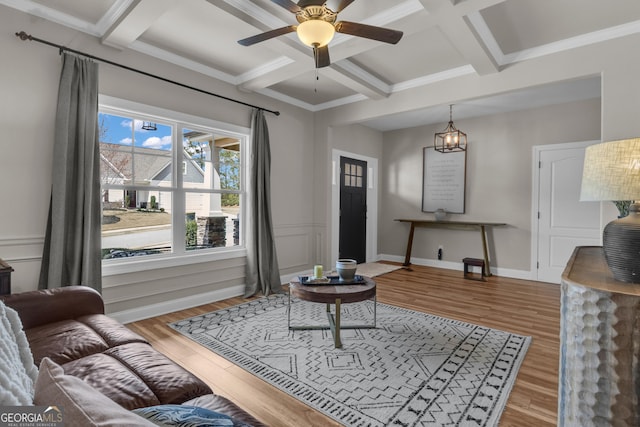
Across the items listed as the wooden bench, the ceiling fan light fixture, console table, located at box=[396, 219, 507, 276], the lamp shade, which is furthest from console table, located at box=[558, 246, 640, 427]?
console table, located at box=[396, 219, 507, 276]

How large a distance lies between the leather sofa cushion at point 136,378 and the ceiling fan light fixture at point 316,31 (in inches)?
78.5

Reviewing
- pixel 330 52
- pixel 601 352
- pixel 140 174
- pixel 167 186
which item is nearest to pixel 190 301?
pixel 167 186

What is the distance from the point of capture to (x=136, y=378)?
1345 mm

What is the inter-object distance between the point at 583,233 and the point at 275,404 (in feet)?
16.1

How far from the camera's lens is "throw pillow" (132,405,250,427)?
735 mm

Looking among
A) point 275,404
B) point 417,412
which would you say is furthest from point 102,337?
point 417,412

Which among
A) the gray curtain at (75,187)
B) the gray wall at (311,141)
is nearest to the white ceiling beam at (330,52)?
the gray wall at (311,141)

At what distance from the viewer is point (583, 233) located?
462cm

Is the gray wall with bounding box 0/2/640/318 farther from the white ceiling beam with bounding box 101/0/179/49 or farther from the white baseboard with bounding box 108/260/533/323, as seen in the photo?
the white ceiling beam with bounding box 101/0/179/49

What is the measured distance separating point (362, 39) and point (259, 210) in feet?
7.51

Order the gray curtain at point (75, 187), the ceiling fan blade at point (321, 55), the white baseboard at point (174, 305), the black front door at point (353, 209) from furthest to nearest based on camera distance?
the black front door at point (353, 209), the white baseboard at point (174, 305), the gray curtain at point (75, 187), the ceiling fan blade at point (321, 55)

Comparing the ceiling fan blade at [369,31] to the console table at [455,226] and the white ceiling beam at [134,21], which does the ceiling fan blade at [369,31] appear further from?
the console table at [455,226]

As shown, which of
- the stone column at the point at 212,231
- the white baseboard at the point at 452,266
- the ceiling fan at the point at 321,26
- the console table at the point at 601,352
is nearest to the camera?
the console table at the point at 601,352

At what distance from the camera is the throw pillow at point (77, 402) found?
0.59 metres
